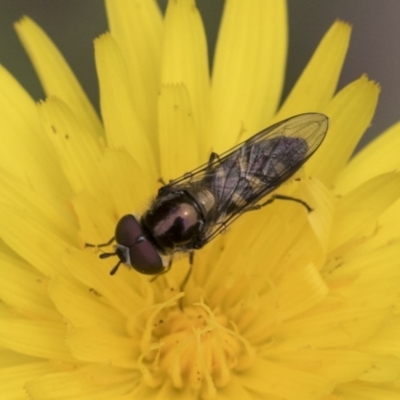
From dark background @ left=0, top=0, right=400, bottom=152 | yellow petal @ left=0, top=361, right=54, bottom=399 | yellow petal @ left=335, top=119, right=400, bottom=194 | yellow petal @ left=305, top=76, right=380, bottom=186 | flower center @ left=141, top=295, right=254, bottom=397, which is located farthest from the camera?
dark background @ left=0, top=0, right=400, bottom=152

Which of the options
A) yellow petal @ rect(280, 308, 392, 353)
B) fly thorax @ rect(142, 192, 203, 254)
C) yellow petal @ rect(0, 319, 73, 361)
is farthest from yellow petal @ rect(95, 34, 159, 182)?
yellow petal @ rect(280, 308, 392, 353)

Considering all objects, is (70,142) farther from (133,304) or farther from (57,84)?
(133,304)

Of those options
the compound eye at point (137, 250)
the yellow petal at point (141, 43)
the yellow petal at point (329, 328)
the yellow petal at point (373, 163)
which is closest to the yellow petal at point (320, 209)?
the yellow petal at point (329, 328)

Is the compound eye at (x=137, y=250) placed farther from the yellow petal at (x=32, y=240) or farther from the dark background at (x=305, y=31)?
the dark background at (x=305, y=31)

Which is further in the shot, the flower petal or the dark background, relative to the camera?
the dark background

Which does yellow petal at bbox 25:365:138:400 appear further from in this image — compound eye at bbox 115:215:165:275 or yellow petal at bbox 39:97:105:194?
yellow petal at bbox 39:97:105:194

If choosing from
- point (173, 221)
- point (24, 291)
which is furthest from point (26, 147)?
point (173, 221)
